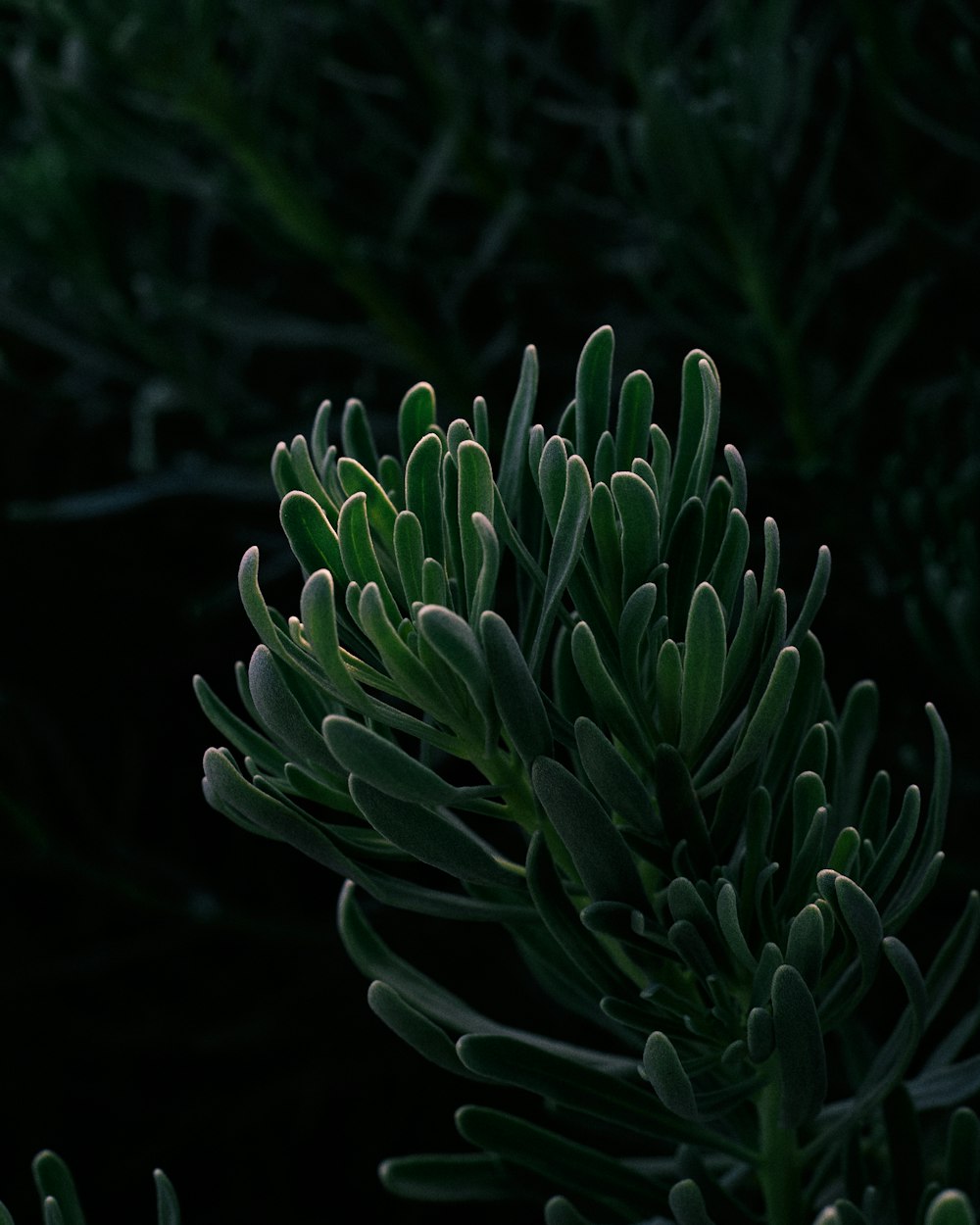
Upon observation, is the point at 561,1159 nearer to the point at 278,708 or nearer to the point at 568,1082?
the point at 568,1082

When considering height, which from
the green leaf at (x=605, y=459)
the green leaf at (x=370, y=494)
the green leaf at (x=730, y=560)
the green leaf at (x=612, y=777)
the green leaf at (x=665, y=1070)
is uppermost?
the green leaf at (x=605, y=459)

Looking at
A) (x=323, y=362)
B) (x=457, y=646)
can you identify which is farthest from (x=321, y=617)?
(x=323, y=362)

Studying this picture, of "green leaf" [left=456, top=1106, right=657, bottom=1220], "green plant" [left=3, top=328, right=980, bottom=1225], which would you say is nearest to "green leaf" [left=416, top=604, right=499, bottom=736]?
"green plant" [left=3, top=328, right=980, bottom=1225]

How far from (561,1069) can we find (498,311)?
0.75m

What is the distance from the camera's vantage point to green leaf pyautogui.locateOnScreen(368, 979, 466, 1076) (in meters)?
0.30

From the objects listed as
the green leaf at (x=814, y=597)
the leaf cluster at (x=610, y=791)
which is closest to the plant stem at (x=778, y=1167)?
the leaf cluster at (x=610, y=791)

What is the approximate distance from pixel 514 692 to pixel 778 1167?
148 mm

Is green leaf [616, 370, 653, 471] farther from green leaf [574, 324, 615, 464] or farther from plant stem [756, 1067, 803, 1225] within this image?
plant stem [756, 1067, 803, 1225]

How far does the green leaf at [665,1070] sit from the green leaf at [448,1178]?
7cm

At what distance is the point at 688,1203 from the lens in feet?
0.94

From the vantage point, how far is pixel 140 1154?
75 centimetres

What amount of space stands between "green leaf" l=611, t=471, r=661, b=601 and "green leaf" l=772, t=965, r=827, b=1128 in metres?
0.09

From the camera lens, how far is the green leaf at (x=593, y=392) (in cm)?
32

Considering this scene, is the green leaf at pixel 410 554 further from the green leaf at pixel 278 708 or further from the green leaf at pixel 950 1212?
the green leaf at pixel 950 1212
